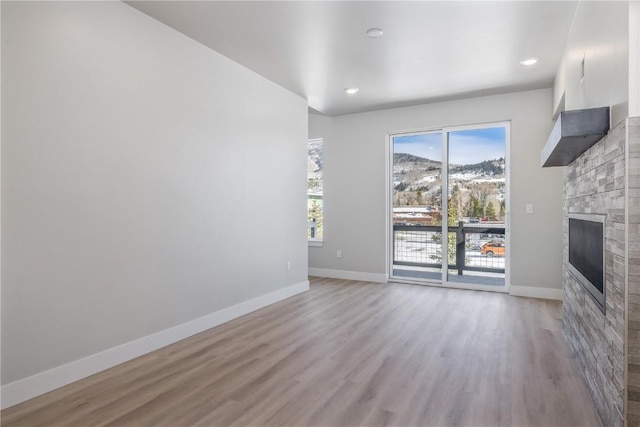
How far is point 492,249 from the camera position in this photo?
511 cm

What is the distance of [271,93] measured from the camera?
4.45m

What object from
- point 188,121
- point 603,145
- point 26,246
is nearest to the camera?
point 603,145

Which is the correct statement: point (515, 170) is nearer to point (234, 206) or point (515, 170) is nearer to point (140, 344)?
point (234, 206)

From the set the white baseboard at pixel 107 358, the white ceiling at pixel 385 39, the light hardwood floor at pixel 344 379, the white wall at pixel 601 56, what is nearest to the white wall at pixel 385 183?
the white ceiling at pixel 385 39

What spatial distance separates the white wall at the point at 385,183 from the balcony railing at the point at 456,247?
236 millimetres

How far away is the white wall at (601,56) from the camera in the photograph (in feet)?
5.65

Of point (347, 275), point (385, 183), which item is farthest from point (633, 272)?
point (347, 275)

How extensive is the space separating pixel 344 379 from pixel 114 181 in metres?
2.17

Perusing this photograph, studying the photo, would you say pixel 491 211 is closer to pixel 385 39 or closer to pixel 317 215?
pixel 317 215

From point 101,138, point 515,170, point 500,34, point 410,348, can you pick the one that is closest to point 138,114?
point 101,138

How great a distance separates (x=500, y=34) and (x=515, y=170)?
2211 millimetres

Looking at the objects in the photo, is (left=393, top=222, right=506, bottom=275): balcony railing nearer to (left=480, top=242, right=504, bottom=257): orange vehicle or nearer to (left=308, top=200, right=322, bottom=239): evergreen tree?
(left=480, top=242, right=504, bottom=257): orange vehicle

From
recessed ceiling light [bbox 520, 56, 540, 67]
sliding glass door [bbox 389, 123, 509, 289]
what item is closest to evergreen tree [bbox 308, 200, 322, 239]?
sliding glass door [bbox 389, 123, 509, 289]

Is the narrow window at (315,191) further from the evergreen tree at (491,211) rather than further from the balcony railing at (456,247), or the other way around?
the evergreen tree at (491,211)
